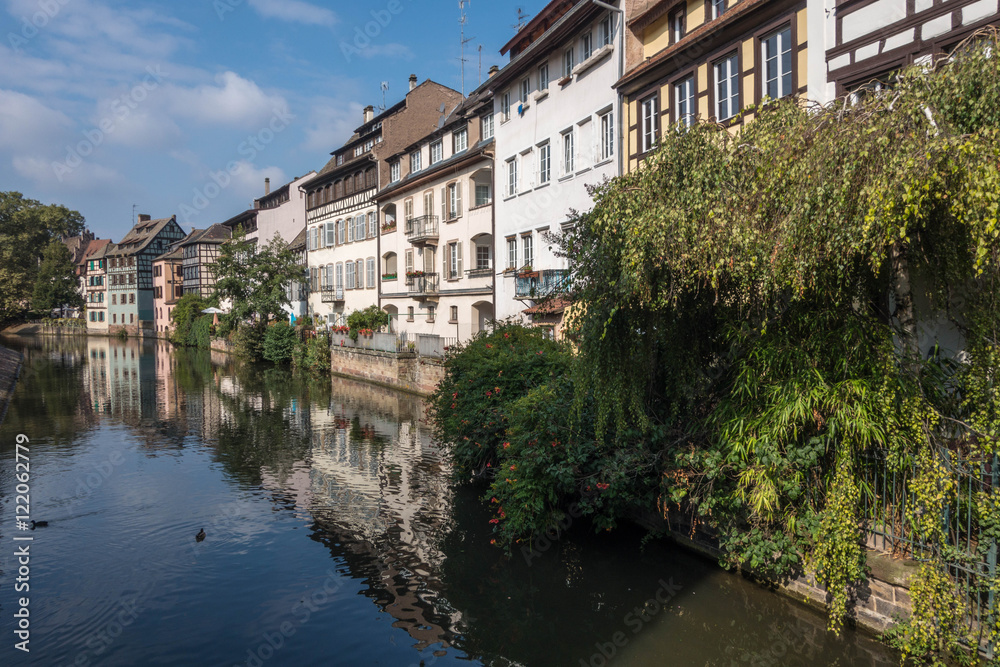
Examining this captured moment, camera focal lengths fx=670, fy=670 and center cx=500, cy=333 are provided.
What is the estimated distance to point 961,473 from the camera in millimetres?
6266

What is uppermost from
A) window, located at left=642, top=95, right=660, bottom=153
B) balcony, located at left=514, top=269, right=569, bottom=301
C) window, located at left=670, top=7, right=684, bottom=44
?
window, located at left=670, top=7, right=684, bottom=44

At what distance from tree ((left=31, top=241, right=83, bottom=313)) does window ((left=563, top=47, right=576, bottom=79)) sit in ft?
260

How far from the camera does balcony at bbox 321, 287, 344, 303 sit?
41.8 m

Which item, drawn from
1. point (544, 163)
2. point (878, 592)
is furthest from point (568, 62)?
point (878, 592)

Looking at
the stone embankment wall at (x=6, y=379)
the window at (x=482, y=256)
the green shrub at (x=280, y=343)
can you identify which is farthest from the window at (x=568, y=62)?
the green shrub at (x=280, y=343)

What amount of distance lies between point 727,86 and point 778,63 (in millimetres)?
1517

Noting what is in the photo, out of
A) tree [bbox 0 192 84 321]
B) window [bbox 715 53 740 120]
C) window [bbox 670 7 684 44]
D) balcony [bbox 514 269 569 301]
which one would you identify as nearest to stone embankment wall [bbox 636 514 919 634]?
window [bbox 715 53 740 120]

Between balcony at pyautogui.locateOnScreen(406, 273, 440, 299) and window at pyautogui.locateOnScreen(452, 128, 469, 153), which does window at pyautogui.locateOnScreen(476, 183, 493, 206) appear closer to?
window at pyautogui.locateOnScreen(452, 128, 469, 153)

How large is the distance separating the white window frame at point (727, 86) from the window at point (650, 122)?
233cm

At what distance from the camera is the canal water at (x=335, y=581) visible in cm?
741

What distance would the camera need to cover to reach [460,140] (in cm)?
3019

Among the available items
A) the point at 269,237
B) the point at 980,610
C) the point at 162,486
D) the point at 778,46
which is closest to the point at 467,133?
the point at 778,46

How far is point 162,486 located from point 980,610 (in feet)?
45.8

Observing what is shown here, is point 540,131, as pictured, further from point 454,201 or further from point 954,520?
point 954,520
